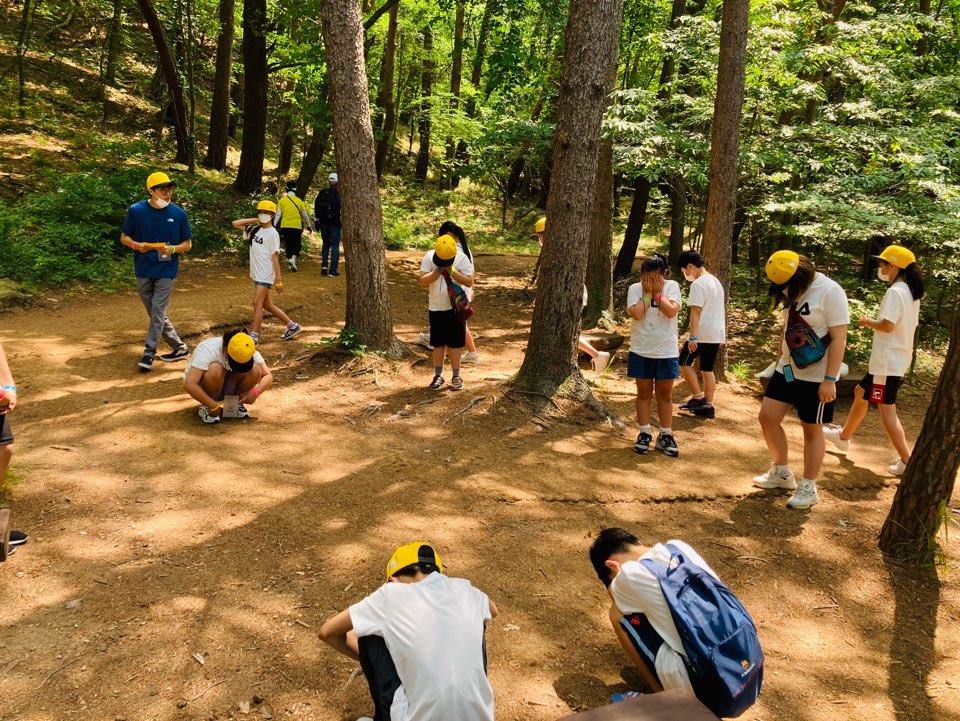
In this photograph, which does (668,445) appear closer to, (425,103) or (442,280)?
(442,280)

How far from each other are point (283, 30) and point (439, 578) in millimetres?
17153

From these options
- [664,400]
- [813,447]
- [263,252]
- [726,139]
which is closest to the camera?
[813,447]

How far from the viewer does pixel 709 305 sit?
24.8 feet

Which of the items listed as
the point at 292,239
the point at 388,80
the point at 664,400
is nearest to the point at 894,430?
the point at 664,400

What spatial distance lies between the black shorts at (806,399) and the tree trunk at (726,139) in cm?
382

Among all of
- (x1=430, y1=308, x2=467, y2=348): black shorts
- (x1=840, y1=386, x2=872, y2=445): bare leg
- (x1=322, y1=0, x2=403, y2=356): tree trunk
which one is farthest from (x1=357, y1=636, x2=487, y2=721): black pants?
(x1=322, y1=0, x2=403, y2=356): tree trunk

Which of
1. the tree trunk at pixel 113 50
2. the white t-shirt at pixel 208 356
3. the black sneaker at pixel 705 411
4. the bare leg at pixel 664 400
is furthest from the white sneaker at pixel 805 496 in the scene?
A: the tree trunk at pixel 113 50

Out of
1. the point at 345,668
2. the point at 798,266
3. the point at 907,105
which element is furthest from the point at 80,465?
the point at 907,105

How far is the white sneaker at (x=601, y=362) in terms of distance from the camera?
9727 mm

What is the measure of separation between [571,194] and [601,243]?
4.93 metres

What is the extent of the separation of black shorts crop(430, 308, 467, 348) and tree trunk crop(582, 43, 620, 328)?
14.7 ft

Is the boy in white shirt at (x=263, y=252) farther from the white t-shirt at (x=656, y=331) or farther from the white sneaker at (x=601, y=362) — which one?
the white t-shirt at (x=656, y=331)

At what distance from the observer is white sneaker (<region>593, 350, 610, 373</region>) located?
9.73 meters

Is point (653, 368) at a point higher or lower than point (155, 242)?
lower
